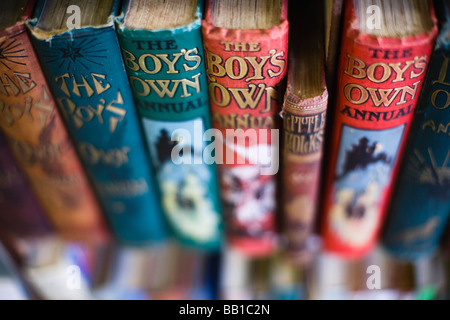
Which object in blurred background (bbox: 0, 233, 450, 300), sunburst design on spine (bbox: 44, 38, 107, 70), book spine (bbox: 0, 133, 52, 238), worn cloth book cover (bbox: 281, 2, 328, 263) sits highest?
sunburst design on spine (bbox: 44, 38, 107, 70)

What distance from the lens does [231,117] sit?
1.40ft

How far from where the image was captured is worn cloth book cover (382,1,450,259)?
0.37 meters

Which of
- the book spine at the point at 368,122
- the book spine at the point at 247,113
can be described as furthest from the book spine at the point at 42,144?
the book spine at the point at 368,122

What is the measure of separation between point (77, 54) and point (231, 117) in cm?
15

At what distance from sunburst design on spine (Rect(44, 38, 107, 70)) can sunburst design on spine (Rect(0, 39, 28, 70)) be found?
0.9 inches

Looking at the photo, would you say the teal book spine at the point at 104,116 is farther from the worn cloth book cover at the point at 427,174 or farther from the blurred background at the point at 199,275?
the worn cloth book cover at the point at 427,174

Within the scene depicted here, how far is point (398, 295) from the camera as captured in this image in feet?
1.89

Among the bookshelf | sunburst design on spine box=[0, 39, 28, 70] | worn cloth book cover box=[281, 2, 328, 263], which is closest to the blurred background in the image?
the bookshelf

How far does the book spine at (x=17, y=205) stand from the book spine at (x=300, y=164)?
12.5 inches

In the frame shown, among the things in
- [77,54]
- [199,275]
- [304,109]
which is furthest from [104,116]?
[199,275]

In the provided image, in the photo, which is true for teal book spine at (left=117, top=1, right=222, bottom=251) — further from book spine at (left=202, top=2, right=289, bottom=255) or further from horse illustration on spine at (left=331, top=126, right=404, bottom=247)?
horse illustration on spine at (left=331, top=126, right=404, bottom=247)

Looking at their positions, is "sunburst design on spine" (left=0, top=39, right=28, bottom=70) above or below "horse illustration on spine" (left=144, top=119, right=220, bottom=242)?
above
